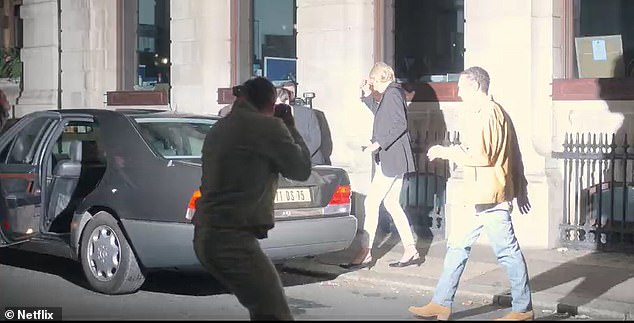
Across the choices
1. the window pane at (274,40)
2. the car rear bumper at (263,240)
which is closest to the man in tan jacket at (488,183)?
the car rear bumper at (263,240)

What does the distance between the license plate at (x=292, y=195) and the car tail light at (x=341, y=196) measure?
280 mm

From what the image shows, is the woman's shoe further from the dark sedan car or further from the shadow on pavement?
the dark sedan car

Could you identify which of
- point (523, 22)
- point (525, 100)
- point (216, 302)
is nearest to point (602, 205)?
point (525, 100)

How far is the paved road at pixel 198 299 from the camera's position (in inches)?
291

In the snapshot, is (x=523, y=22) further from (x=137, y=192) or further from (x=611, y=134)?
(x=137, y=192)

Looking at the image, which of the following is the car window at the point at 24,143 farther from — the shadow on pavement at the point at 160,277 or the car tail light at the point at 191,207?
the car tail light at the point at 191,207

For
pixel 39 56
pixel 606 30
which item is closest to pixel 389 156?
pixel 606 30

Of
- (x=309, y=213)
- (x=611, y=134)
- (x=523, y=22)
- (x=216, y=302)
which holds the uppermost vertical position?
(x=523, y=22)

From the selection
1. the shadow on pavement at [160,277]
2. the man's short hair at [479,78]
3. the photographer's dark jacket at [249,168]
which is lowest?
the shadow on pavement at [160,277]

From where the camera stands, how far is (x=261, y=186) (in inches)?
200

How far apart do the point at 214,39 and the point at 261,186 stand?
9.65 m

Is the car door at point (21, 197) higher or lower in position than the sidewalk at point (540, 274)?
higher

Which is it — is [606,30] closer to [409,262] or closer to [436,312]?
[409,262]

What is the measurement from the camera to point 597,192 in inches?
415
